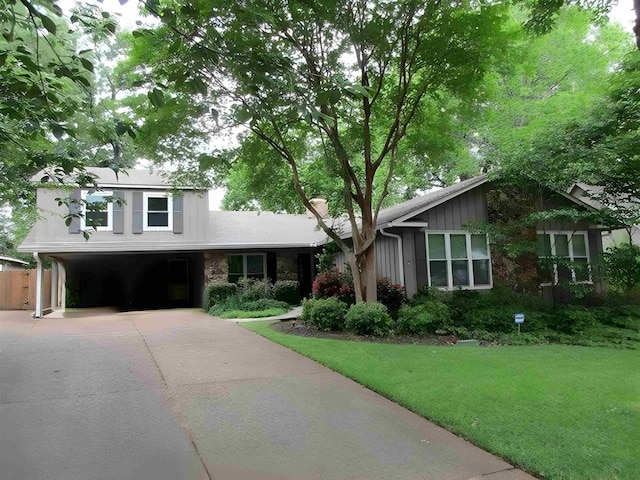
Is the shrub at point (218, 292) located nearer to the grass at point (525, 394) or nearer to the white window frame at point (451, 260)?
the white window frame at point (451, 260)

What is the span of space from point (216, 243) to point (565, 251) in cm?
1181

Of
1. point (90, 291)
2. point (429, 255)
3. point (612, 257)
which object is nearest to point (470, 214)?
point (429, 255)

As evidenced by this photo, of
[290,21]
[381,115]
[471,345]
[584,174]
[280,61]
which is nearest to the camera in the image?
[280,61]

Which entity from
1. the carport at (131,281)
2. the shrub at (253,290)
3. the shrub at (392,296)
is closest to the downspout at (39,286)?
the carport at (131,281)

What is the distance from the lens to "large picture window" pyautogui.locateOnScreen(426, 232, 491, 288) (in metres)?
12.9

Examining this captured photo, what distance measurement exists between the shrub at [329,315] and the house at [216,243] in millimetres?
2697

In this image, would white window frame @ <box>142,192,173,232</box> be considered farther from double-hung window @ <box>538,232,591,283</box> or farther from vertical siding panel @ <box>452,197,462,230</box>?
double-hung window @ <box>538,232,591,283</box>

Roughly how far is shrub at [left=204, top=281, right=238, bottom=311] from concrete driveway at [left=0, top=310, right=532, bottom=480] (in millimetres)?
7758

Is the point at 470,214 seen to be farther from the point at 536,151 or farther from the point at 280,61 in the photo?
the point at 280,61

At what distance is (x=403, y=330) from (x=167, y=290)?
42.3ft

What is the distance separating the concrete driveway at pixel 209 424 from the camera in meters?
3.62

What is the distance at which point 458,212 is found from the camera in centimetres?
1330

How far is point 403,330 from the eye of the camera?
1001 cm

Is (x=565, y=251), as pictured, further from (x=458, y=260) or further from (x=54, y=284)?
(x=54, y=284)
